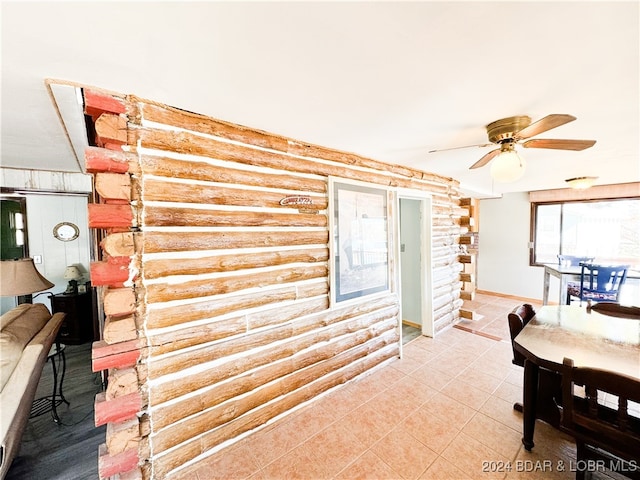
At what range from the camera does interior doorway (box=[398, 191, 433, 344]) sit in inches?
155

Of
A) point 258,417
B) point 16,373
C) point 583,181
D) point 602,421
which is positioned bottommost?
point 258,417

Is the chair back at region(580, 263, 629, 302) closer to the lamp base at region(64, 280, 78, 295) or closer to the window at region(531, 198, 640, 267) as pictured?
the window at region(531, 198, 640, 267)

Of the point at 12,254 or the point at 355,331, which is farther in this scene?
the point at 12,254

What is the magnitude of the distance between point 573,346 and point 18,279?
4638mm

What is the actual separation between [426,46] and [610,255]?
6852mm

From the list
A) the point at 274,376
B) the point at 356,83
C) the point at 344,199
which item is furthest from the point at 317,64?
the point at 274,376

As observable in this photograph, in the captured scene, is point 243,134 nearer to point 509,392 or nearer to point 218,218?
point 218,218

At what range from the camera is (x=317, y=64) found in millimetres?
1326

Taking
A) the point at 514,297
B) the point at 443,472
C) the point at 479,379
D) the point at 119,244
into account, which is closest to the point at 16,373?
the point at 119,244

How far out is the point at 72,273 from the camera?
4.07 metres

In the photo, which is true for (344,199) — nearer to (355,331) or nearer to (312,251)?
(312,251)

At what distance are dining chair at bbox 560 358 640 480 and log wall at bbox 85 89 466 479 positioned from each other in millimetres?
1751

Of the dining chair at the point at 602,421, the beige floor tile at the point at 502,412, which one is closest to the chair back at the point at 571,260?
the beige floor tile at the point at 502,412

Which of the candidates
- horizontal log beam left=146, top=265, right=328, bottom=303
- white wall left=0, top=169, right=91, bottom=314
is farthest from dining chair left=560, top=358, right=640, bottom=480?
white wall left=0, top=169, right=91, bottom=314
